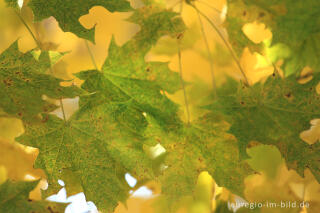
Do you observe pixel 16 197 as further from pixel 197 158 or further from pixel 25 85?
pixel 197 158

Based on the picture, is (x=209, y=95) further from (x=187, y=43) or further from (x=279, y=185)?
(x=279, y=185)

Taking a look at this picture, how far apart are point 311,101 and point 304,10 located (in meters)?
0.19

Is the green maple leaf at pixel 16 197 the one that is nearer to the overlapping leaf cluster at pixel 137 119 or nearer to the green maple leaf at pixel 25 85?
the overlapping leaf cluster at pixel 137 119

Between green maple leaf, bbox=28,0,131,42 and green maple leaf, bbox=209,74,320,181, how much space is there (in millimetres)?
248

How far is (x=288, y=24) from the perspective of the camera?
28.7 inches

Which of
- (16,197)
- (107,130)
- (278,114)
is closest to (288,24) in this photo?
(278,114)

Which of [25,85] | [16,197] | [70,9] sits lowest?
[16,197]

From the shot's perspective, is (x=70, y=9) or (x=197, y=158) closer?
(x=70, y=9)

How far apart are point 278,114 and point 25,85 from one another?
46 cm

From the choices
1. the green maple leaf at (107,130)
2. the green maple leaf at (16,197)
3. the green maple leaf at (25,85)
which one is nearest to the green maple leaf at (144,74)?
the green maple leaf at (107,130)

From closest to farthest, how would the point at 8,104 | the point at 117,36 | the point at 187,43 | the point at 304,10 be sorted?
the point at 8,104 → the point at 304,10 → the point at 187,43 → the point at 117,36

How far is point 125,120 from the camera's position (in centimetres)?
67

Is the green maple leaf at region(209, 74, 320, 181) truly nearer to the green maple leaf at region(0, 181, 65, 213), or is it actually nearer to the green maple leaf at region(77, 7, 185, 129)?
the green maple leaf at region(77, 7, 185, 129)

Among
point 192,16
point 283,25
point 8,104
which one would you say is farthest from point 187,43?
point 8,104
